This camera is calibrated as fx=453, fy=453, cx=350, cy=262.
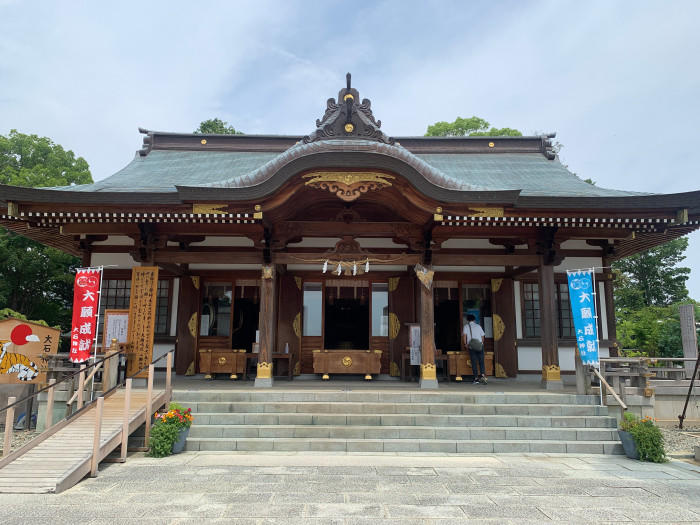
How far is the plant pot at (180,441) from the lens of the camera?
669 centimetres

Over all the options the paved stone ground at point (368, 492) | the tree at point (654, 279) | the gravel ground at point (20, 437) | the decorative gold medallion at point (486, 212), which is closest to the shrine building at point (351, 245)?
the decorative gold medallion at point (486, 212)

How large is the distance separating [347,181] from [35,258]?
48.8 feet

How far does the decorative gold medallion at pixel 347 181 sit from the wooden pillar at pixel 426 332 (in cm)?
210

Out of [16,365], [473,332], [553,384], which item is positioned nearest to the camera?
[16,365]

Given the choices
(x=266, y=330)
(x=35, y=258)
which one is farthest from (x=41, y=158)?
(x=266, y=330)

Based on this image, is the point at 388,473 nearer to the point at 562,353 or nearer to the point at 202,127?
the point at 562,353

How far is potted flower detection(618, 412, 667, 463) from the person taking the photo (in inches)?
261

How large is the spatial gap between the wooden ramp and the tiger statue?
95.3 inches

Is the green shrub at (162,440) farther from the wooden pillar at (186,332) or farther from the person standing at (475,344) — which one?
the person standing at (475,344)

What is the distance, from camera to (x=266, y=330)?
9383 millimetres

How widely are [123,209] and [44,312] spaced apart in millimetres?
12304

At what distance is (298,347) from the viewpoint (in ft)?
38.1

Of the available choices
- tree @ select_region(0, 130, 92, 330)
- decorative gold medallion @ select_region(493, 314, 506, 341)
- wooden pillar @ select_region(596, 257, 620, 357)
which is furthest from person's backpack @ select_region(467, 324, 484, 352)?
tree @ select_region(0, 130, 92, 330)

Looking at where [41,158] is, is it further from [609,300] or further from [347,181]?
[609,300]
